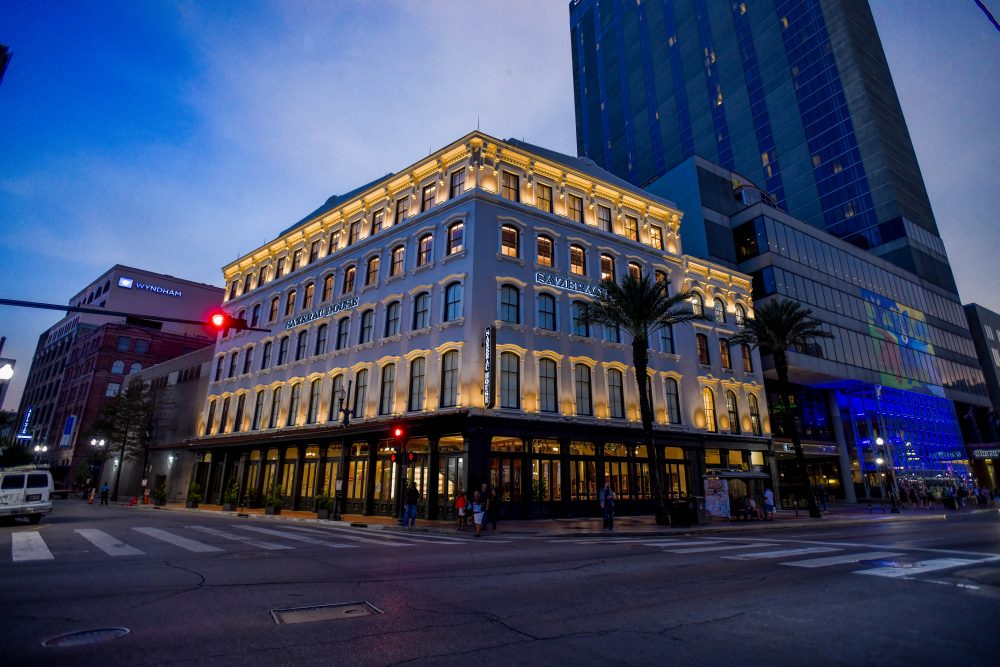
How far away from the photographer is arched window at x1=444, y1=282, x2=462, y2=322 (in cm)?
2723

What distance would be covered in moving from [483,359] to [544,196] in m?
12.0

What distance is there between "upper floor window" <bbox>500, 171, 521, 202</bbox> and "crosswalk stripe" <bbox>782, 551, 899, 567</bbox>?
77.3 ft

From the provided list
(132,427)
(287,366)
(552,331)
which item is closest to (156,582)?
(552,331)

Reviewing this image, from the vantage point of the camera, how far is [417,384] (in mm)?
27719

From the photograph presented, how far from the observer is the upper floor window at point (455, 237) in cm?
2859

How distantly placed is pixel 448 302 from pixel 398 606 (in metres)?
21.9

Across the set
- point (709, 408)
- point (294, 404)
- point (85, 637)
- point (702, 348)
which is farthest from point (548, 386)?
point (85, 637)

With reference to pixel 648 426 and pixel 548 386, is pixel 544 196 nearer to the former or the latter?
pixel 548 386

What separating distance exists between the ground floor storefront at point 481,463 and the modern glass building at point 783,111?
47593mm

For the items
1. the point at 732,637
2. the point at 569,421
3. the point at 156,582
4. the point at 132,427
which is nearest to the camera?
the point at 732,637

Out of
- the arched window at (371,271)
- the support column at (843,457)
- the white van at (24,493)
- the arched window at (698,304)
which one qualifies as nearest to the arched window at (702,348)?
the arched window at (698,304)

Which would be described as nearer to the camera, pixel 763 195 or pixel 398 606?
pixel 398 606

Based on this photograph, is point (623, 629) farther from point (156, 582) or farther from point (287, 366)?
point (287, 366)

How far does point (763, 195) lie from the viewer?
52.0 meters
